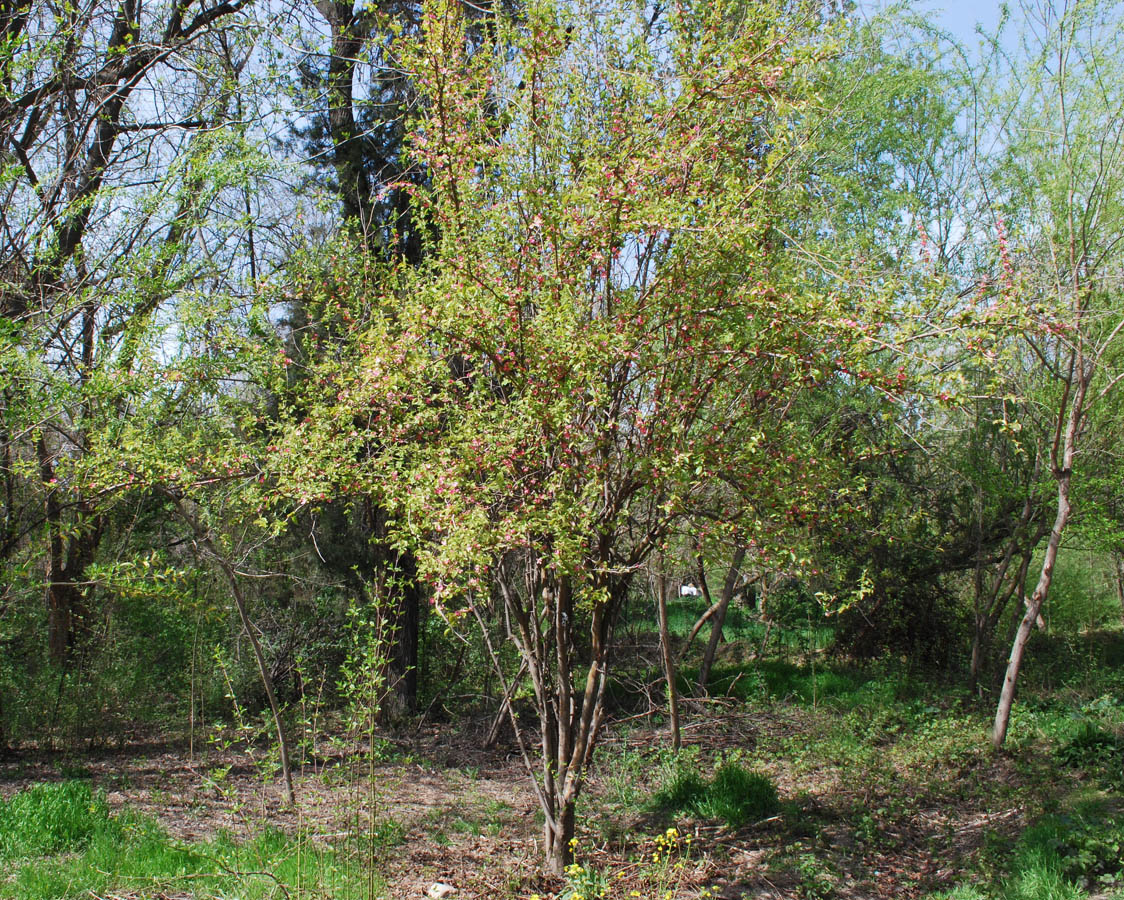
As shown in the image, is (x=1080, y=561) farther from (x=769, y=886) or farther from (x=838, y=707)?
(x=769, y=886)

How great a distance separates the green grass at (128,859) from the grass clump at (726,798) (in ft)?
7.70

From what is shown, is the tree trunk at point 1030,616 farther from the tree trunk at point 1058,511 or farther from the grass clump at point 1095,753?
the grass clump at point 1095,753

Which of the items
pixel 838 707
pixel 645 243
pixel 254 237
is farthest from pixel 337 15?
pixel 838 707

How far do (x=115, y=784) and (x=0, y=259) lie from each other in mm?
3944

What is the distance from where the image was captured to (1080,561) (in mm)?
11625

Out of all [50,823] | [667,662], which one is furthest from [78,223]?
[667,662]

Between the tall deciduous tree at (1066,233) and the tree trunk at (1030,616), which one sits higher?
the tall deciduous tree at (1066,233)

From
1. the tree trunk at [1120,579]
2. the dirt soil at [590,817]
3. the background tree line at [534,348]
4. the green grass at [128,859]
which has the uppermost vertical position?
the background tree line at [534,348]

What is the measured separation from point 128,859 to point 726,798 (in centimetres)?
359

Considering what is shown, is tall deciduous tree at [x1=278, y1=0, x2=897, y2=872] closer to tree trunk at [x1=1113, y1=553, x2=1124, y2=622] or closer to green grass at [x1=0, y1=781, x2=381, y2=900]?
green grass at [x1=0, y1=781, x2=381, y2=900]

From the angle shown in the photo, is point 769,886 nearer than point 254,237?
Yes

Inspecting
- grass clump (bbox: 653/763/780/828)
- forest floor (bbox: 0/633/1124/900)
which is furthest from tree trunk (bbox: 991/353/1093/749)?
grass clump (bbox: 653/763/780/828)

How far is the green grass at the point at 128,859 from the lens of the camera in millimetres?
3578

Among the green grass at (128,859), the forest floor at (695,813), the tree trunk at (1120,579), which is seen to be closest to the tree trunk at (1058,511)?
the forest floor at (695,813)
